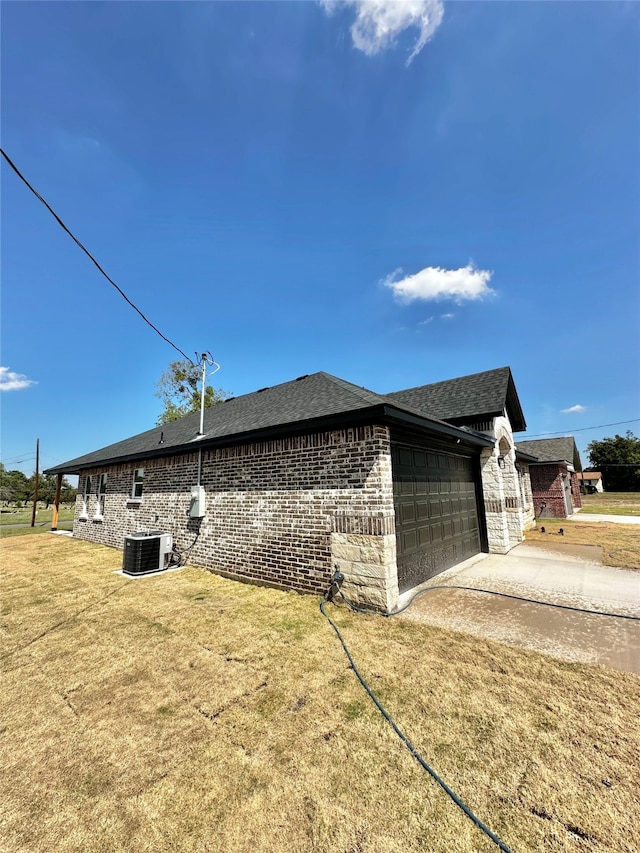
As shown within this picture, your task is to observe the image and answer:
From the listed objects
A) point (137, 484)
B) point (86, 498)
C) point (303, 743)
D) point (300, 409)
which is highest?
point (300, 409)

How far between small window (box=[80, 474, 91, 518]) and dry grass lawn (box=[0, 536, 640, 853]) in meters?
11.2

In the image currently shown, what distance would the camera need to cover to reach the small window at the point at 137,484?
11367 millimetres

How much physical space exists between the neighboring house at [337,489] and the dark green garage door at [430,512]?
0.04m

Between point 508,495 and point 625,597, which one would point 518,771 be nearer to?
point 625,597

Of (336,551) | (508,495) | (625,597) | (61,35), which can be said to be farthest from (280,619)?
(61,35)

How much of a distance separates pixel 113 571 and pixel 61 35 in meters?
10.9

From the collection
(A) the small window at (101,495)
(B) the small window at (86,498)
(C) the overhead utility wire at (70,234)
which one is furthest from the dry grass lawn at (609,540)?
(B) the small window at (86,498)

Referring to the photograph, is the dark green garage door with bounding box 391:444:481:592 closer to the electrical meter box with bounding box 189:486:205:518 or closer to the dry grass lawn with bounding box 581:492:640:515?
the electrical meter box with bounding box 189:486:205:518

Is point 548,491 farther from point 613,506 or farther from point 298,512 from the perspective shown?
point 298,512

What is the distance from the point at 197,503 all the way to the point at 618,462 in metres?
67.9

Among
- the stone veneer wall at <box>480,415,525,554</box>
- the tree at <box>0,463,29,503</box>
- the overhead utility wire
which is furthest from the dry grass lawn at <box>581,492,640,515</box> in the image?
the tree at <box>0,463,29,503</box>

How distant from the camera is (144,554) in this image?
8133 mm

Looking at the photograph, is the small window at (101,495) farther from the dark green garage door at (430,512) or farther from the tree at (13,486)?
the tree at (13,486)

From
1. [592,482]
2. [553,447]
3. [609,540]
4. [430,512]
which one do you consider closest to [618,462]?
[592,482]
